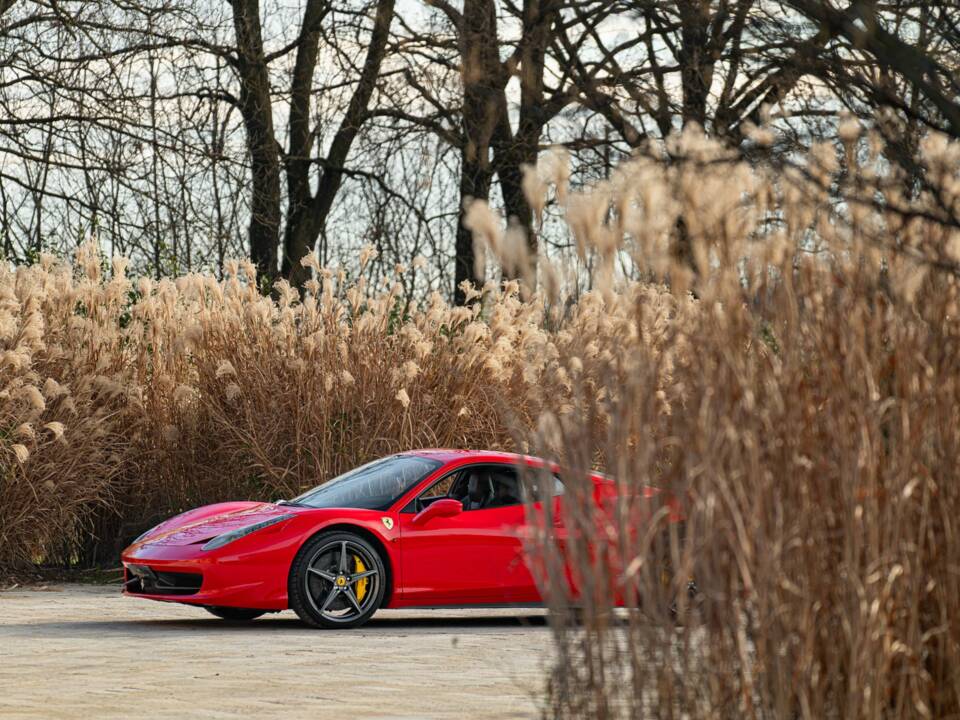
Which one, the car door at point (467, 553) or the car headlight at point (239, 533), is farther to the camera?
the car door at point (467, 553)

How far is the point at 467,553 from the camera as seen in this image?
12.7m

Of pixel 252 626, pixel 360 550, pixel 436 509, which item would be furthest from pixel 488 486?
pixel 252 626

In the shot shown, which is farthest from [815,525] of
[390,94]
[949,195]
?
[390,94]

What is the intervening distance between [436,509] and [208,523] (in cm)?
179

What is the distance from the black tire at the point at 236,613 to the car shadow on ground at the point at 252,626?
71 mm

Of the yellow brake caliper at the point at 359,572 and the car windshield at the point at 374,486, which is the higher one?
the car windshield at the point at 374,486

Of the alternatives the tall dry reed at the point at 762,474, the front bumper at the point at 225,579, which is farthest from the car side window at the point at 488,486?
the tall dry reed at the point at 762,474

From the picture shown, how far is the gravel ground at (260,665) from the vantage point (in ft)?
26.8

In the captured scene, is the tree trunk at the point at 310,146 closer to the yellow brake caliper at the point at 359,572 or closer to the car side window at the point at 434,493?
A: the car side window at the point at 434,493

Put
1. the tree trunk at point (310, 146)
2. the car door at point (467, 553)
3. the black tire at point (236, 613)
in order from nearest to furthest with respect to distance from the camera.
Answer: the car door at point (467, 553)
the black tire at point (236, 613)
the tree trunk at point (310, 146)

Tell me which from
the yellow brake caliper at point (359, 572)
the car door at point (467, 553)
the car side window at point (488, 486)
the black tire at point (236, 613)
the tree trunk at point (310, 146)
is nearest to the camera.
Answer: the yellow brake caliper at point (359, 572)

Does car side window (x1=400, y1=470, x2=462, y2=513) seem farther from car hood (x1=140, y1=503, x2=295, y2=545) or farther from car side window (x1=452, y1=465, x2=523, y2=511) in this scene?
car hood (x1=140, y1=503, x2=295, y2=545)

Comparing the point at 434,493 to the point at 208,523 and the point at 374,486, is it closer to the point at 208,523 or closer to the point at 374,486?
the point at 374,486

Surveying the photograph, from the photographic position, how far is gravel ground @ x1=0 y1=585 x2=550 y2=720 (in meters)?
8.17
